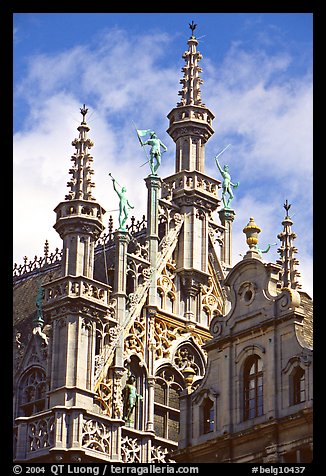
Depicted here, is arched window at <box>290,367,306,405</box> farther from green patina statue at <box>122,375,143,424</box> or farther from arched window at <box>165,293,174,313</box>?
arched window at <box>165,293,174,313</box>

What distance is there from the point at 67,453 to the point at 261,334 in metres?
6.19

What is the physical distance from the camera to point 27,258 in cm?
6372

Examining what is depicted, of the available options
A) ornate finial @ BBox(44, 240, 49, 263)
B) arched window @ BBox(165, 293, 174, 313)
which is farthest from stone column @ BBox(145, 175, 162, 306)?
ornate finial @ BBox(44, 240, 49, 263)

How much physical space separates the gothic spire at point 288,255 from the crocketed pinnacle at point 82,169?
18.0 ft

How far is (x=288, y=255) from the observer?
4994 centimetres

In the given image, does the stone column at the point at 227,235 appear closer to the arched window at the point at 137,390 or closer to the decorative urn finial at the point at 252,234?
the arched window at the point at 137,390

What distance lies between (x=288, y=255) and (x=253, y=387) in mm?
4629

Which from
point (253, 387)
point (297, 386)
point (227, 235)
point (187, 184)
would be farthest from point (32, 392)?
point (297, 386)

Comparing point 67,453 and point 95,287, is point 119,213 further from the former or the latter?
point 67,453

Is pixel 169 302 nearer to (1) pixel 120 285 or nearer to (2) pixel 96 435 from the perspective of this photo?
(1) pixel 120 285

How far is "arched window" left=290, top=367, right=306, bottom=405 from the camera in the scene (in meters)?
45.1

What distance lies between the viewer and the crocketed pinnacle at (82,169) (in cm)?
5244

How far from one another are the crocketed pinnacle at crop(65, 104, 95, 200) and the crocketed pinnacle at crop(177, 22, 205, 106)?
4.86m

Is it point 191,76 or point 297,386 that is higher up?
point 191,76
